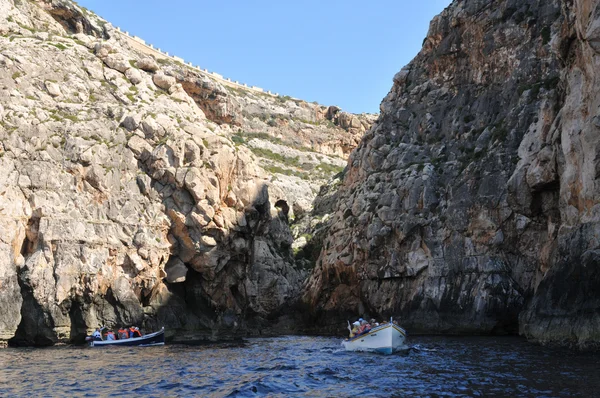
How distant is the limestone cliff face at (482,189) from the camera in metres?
31.9

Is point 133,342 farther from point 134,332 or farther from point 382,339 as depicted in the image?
point 382,339

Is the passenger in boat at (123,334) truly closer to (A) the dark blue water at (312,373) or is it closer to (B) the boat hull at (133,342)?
(B) the boat hull at (133,342)

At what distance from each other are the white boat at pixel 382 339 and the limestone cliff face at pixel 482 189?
26.2 feet

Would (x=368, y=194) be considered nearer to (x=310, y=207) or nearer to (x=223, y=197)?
(x=223, y=197)

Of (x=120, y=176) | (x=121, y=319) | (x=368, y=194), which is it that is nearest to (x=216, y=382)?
(x=121, y=319)

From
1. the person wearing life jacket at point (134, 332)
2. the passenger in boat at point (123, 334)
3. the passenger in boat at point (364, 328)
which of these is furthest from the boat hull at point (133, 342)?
the passenger in boat at point (364, 328)

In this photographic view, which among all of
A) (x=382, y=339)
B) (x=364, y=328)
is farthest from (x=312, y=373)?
(x=364, y=328)

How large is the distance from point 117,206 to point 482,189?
33.0 meters

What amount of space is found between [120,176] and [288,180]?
161 ft

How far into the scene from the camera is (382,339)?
35.1 metres

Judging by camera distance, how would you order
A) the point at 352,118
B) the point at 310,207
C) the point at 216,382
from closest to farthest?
the point at 216,382, the point at 310,207, the point at 352,118

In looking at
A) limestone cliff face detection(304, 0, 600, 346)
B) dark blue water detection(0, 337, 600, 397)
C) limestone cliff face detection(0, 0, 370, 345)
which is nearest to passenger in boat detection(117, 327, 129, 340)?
limestone cliff face detection(0, 0, 370, 345)

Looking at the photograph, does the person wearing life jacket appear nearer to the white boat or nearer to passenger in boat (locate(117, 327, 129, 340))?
passenger in boat (locate(117, 327, 129, 340))

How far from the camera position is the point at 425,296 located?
50.5m
